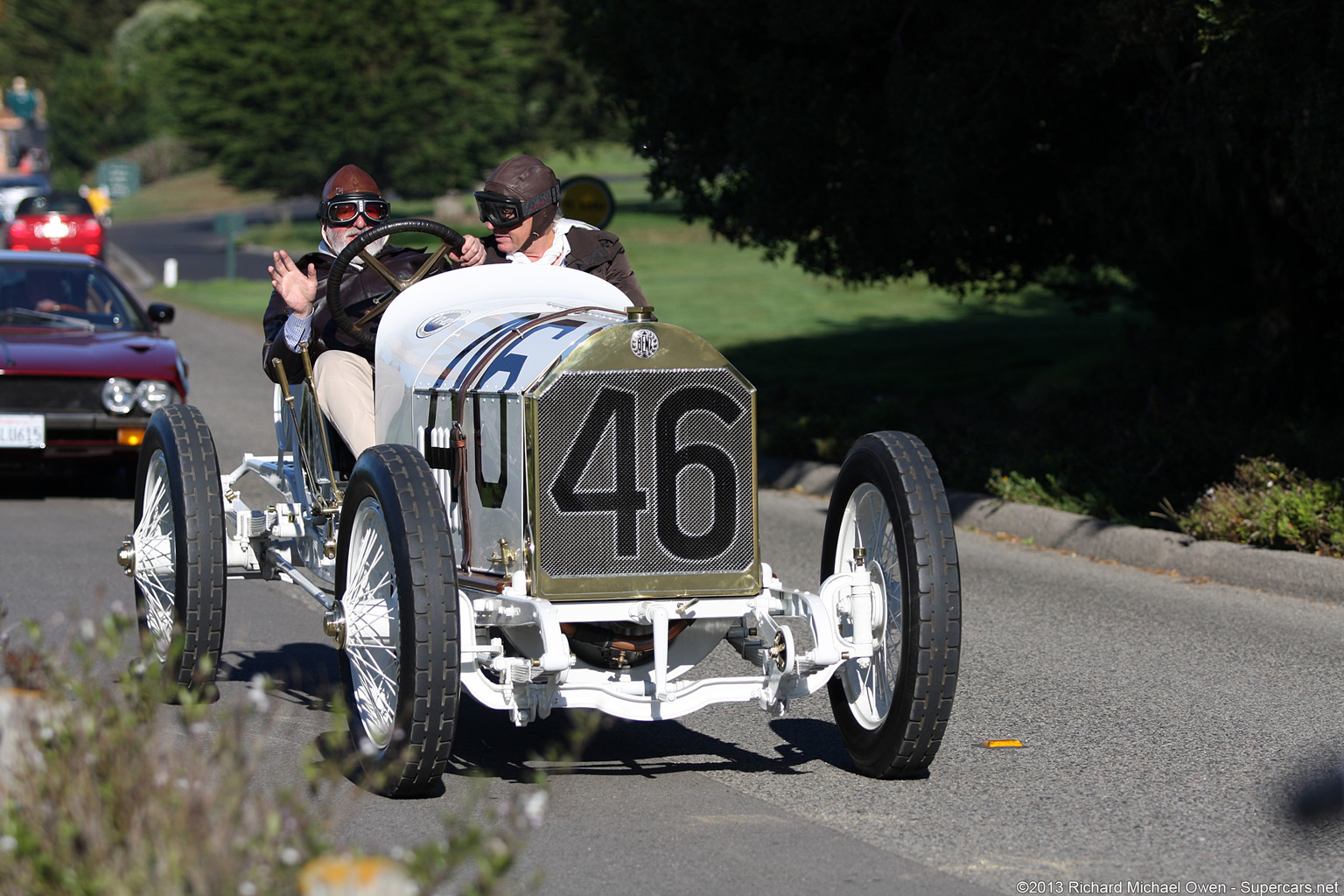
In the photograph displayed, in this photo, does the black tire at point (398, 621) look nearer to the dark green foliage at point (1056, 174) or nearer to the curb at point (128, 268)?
the dark green foliage at point (1056, 174)

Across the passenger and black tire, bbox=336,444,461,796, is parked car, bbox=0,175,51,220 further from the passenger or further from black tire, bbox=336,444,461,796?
black tire, bbox=336,444,461,796

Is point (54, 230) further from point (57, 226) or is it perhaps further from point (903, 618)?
point (903, 618)

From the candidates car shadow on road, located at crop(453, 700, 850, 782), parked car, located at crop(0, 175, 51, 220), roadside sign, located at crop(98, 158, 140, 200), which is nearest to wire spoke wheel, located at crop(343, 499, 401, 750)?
car shadow on road, located at crop(453, 700, 850, 782)

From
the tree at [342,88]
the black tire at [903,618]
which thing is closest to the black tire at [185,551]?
the black tire at [903,618]

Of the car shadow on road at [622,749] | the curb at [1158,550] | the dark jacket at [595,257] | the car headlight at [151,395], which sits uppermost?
the dark jacket at [595,257]

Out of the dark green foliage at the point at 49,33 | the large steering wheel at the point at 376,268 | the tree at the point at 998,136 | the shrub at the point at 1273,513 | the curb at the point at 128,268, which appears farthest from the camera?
the dark green foliage at the point at 49,33

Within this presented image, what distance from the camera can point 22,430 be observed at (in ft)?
36.7

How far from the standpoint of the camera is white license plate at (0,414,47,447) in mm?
11148

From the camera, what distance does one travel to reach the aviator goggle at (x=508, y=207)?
20.1ft

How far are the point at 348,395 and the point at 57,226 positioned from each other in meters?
32.6

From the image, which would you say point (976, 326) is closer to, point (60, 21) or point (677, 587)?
point (677, 587)

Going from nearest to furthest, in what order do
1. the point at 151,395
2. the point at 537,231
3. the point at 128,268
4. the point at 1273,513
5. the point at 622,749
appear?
the point at 622,749
the point at 537,231
the point at 1273,513
the point at 151,395
the point at 128,268

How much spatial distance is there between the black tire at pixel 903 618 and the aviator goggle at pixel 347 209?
2.36 meters

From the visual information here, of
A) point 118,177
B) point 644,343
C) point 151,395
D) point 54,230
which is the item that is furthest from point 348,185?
point 118,177
